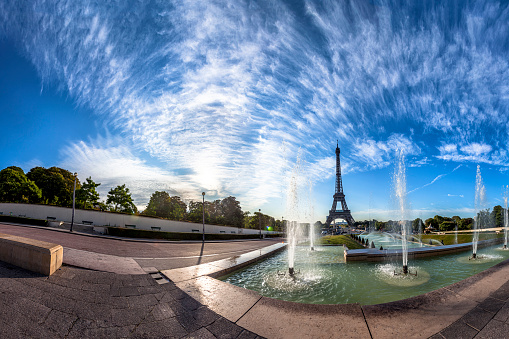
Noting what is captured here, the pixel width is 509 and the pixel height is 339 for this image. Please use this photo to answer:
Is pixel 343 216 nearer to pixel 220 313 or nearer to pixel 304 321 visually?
pixel 304 321

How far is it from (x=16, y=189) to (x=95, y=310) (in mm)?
47094

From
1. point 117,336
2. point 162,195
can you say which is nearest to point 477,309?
point 117,336

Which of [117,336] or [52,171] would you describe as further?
[52,171]

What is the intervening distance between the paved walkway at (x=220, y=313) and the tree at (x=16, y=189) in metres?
43.8

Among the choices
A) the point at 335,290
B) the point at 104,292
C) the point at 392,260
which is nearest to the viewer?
the point at 104,292

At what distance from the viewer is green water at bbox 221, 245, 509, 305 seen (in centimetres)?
639

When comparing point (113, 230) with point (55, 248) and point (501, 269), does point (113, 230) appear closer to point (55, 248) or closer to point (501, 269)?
point (55, 248)

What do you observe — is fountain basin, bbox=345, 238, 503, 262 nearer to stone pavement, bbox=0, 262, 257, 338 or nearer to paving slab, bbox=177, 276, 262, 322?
paving slab, bbox=177, 276, 262, 322

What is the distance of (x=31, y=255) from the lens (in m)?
5.37

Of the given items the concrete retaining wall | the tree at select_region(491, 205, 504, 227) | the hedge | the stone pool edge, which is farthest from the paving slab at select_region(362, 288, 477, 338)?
the tree at select_region(491, 205, 504, 227)

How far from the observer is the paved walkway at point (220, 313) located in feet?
10.8

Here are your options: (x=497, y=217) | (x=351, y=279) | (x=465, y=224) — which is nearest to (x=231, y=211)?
(x=351, y=279)

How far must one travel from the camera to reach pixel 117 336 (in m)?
3.40

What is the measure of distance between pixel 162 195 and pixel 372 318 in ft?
149
